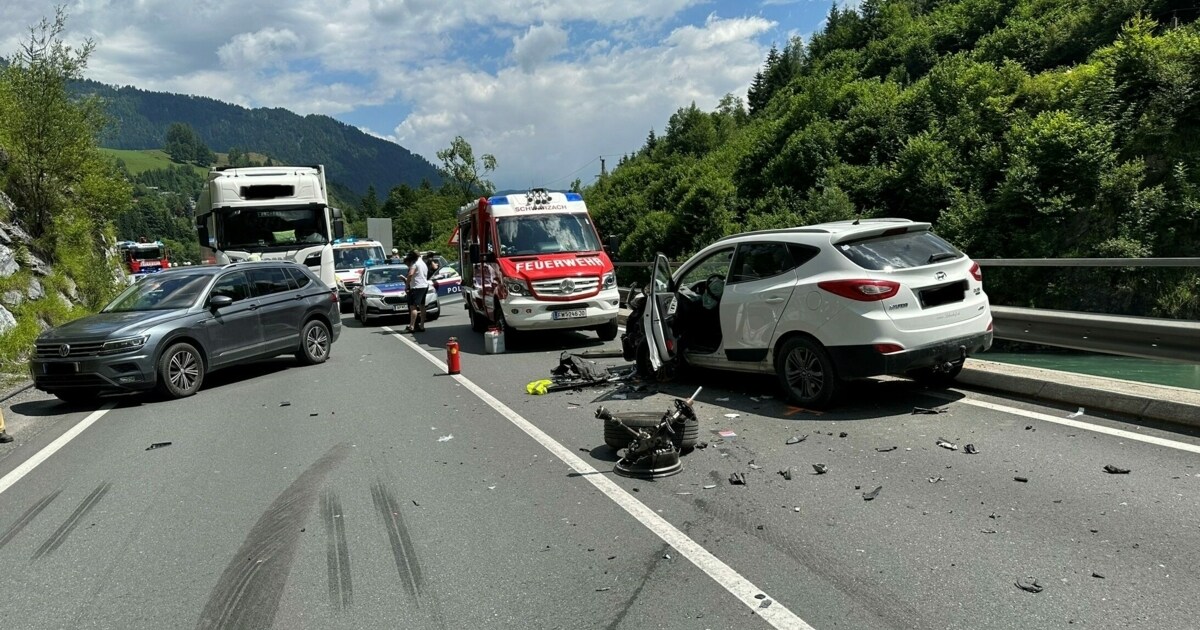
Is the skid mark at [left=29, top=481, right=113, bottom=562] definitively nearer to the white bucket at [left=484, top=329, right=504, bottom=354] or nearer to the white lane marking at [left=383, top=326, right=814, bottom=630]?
the white lane marking at [left=383, top=326, right=814, bottom=630]

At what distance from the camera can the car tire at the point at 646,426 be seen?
605 cm

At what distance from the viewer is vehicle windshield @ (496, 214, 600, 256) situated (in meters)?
13.9

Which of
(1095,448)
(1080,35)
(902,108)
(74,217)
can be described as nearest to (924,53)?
(1080,35)

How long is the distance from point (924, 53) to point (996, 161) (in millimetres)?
32320

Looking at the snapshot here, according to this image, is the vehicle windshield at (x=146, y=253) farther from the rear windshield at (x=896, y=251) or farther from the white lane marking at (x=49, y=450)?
the rear windshield at (x=896, y=251)

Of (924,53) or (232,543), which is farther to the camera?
(924,53)

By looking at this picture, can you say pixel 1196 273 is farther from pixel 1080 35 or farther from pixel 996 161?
pixel 1080 35

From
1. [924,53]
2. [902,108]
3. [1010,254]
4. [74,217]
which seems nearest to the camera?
[74,217]

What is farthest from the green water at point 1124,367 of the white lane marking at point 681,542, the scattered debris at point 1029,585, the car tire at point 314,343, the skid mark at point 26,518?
the car tire at point 314,343

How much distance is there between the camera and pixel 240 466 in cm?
650

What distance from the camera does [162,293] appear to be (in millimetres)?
10938

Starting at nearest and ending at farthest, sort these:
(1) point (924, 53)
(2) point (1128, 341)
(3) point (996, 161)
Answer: (2) point (1128, 341), (3) point (996, 161), (1) point (924, 53)

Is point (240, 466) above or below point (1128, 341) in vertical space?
below

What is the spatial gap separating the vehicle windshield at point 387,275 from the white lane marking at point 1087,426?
16480 mm
